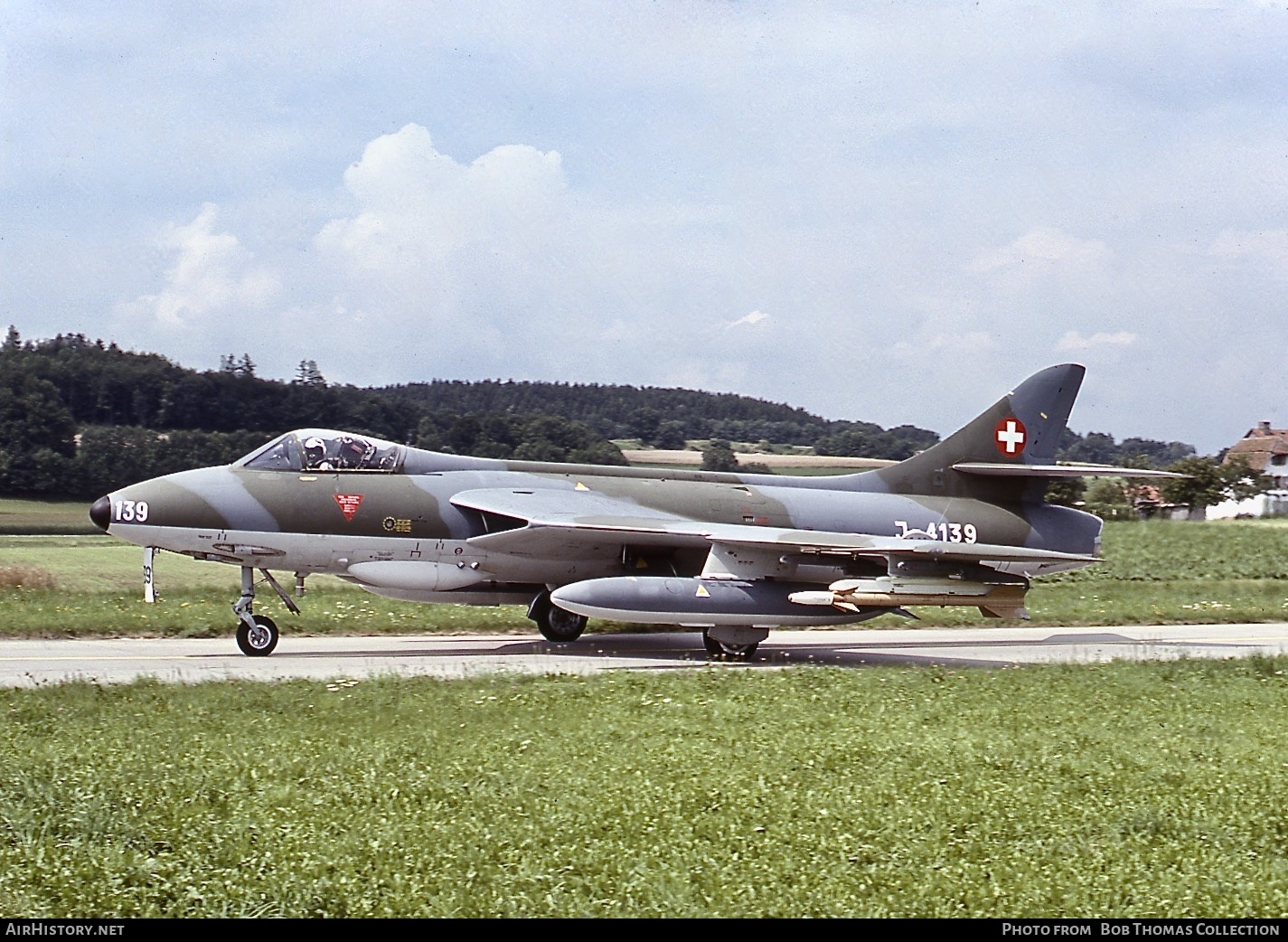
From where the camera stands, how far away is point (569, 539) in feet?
55.7

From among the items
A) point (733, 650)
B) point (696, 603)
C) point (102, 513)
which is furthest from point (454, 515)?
point (102, 513)

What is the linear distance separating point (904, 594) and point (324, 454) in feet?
24.7

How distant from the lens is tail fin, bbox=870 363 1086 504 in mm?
19703

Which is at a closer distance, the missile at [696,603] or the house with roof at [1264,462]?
the missile at [696,603]

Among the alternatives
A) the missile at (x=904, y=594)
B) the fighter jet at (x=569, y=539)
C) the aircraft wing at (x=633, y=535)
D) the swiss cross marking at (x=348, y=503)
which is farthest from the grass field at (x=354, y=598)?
the missile at (x=904, y=594)

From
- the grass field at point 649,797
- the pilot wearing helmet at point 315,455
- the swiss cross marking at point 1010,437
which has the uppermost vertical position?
the swiss cross marking at point 1010,437

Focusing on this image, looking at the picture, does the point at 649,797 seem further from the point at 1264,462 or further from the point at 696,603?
the point at 1264,462

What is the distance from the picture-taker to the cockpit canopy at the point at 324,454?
16734 mm

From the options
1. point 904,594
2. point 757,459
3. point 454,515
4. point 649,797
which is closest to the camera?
point 649,797

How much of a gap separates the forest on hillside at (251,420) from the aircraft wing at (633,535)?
16006 mm

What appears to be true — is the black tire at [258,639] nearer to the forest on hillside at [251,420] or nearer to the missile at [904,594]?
the missile at [904,594]

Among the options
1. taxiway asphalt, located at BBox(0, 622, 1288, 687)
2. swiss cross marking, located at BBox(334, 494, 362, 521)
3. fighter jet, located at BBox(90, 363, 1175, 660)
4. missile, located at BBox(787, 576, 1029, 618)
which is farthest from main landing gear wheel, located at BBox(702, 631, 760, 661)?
swiss cross marking, located at BBox(334, 494, 362, 521)

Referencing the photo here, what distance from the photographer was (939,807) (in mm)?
7477

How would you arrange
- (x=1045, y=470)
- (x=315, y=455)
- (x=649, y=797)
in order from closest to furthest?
1. (x=649, y=797)
2. (x=315, y=455)
3. (x=1045, y=470)
